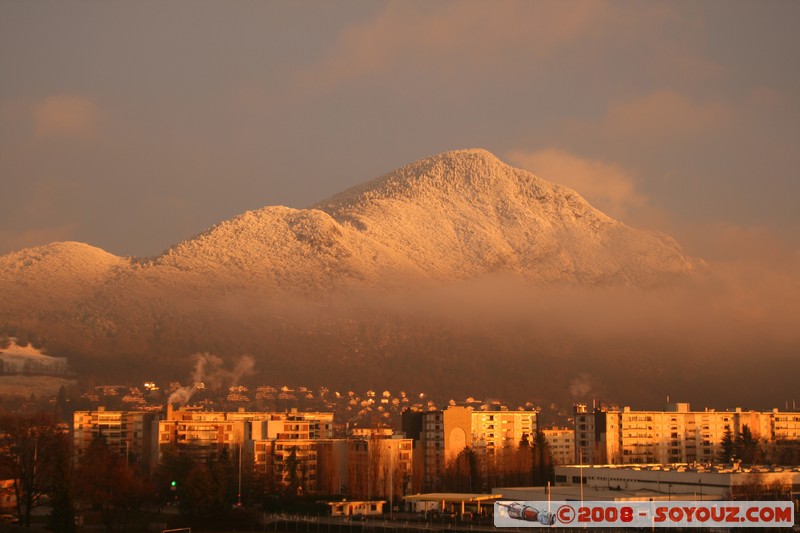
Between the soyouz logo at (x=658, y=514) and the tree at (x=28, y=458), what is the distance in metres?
22.5

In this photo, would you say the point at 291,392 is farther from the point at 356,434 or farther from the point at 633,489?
the point at 633,489

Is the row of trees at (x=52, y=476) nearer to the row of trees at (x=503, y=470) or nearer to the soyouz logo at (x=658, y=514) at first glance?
the soyouz logo at (x=658, y=514)

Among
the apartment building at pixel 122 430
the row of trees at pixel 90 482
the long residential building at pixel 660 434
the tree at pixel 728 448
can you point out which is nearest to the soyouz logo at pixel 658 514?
the row of trees at pixel 90 482

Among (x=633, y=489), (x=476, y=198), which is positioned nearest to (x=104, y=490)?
(x=633, y=489)

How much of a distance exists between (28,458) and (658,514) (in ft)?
103

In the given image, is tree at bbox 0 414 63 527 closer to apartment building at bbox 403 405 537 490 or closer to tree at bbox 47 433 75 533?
tree at bbox 47 433 75 533

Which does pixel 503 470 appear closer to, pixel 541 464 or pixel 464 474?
pixel 541 464

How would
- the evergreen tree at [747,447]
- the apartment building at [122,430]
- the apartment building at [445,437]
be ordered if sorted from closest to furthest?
1. the apartment building at [445,437]
2. the evergreen tree at [747,447]
3. the apartment building at [122,430]

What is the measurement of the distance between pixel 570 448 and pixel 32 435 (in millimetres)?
55166

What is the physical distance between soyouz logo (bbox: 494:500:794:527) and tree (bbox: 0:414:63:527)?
2245 centimetres

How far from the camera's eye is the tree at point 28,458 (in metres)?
63.3

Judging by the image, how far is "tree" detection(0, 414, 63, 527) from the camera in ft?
208

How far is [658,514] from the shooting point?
182 feet

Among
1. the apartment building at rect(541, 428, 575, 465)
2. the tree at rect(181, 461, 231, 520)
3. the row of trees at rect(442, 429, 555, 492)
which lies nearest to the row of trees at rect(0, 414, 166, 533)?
the tree at rect(181, 461, 231, 520)
